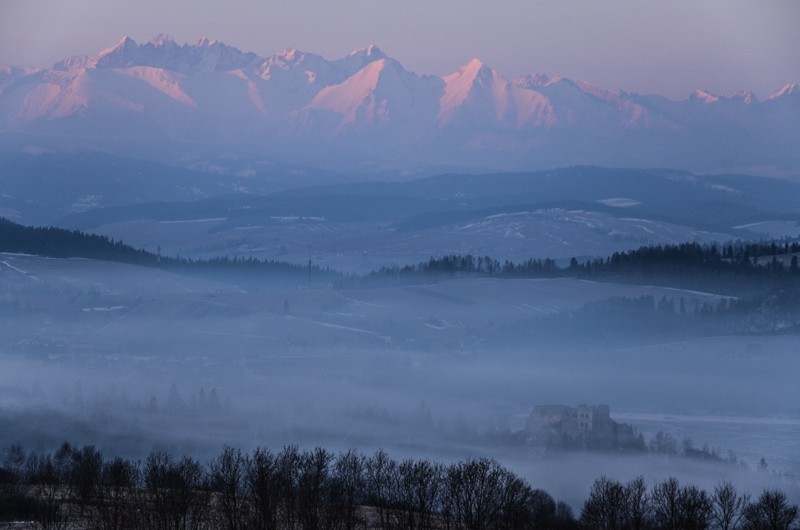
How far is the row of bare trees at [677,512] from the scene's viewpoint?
72.1 metres

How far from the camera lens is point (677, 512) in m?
73.8

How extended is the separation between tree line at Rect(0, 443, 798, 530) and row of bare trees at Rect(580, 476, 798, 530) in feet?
0.25

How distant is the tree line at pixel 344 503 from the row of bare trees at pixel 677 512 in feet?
0.25

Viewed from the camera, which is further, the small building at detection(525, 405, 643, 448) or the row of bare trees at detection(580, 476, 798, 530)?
the small building at detection(525, 405, 643, 448)

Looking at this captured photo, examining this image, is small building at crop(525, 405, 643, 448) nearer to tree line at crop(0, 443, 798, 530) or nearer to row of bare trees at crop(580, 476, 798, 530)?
tree line at crop(0, 443, 798, 530)

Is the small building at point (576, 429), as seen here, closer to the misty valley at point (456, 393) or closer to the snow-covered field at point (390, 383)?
the misty valley at point (456, 393)

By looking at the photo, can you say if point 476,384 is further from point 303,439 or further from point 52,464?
point 52,464

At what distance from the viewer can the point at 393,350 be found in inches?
7195

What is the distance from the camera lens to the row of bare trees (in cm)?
7206

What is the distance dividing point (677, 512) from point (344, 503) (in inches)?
483

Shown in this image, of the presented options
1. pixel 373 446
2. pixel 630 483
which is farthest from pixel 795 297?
pixel 630 483

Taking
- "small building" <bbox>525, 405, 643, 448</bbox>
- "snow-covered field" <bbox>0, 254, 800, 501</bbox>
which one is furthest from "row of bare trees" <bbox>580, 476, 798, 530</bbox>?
"small building" <bbox>525, 405, 643, 448</bbox>

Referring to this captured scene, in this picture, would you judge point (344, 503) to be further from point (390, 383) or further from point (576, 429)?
point (390, 383)

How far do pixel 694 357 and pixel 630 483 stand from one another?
8272 centimetres
